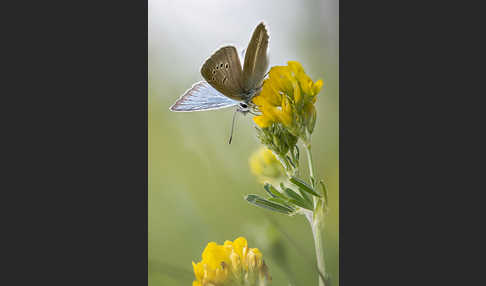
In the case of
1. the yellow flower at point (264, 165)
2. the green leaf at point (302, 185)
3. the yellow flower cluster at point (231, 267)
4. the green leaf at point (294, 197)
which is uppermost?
the yellow flower at point (264, 165)

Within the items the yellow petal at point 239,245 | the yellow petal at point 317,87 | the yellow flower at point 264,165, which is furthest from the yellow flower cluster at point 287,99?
the yellow petal at point 239,245

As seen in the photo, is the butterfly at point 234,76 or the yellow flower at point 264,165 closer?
the butterfly at point 234,76

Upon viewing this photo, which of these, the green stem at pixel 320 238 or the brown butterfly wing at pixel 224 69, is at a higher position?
the brown butterfly wing at pixel 224 69

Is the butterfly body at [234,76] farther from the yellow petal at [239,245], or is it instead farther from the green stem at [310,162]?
the yellow petal at [239,245]

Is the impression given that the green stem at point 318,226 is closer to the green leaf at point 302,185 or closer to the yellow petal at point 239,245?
the green leaf at point 302,185

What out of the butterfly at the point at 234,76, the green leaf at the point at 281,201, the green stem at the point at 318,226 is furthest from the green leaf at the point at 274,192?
the butterfly at the point at 234,76

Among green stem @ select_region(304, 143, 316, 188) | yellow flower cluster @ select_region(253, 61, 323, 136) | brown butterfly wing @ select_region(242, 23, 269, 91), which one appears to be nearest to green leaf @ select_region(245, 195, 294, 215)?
green stem @ select_region(304, 143, 316, 188)
